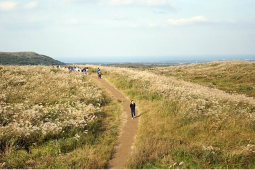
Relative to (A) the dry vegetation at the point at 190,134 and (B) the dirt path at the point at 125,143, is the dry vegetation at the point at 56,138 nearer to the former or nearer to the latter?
(B) the dirt path at the point at 125,143

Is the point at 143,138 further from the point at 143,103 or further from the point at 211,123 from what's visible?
the point at 143,103

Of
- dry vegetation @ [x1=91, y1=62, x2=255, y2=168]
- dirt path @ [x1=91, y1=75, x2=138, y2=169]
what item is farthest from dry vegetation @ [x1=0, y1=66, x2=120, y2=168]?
dry vegetation @ [x1=91, y1=62, x2=255, y2=168]

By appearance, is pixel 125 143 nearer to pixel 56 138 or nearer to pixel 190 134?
pixel 56 138

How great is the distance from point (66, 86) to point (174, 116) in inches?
505

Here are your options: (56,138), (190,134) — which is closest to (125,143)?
(56,138)

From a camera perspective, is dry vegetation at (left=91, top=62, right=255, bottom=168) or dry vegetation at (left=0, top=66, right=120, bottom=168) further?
dry vegetation at (left=91, top=62, right=255, bottom=168)

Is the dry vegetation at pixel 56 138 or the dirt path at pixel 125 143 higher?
the dry vegetation at pixel 56 138

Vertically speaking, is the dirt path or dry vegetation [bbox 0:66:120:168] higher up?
dry vegetation [bbox 0:66:120:168]

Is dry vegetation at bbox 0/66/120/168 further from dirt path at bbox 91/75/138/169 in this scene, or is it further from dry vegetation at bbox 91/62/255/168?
dry vegetation at bbox 91/62/255/168

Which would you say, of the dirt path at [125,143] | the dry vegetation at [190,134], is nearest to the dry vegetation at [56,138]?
the dirt path at [125,143]

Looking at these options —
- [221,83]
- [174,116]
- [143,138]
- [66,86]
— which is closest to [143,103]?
[174,116]

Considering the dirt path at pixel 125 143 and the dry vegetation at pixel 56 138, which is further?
the dirt path at pixel 125 143

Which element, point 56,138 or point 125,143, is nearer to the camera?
point 56,138

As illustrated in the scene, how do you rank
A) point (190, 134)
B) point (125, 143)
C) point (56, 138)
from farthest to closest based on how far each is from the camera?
point (190, 134), point (125, 143), point (56, 138)
